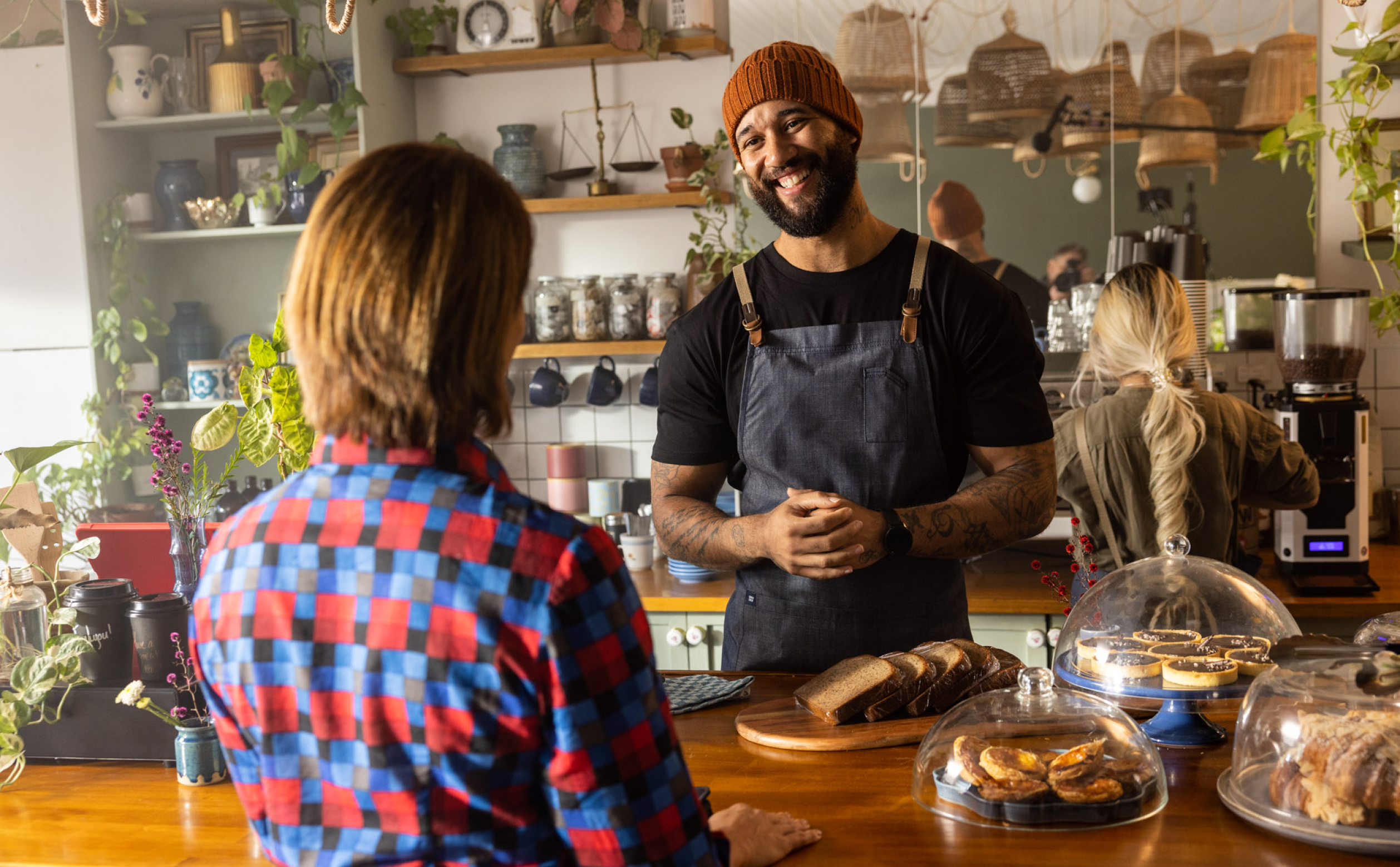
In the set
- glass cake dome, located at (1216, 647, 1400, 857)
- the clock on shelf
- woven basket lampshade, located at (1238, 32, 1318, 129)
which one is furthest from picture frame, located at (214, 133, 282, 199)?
glass cake dome, located at (1216, 647, 1400, 857)

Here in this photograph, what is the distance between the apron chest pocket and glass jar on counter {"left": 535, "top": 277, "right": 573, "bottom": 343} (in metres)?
1.75

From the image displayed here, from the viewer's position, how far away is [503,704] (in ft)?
2.56

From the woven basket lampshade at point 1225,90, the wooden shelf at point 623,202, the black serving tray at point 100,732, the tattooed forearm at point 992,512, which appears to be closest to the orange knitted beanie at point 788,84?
the tattooed forearm at point 992,512

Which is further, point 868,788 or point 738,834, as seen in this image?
point 868,788

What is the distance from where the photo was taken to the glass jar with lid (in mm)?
1672

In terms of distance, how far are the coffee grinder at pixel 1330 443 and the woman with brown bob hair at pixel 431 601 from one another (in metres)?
2.48

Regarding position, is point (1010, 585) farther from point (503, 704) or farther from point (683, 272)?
point (503, 704)

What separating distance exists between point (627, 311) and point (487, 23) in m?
0.94

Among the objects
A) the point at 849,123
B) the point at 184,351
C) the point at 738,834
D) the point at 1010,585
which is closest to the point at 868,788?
the point at 738,834

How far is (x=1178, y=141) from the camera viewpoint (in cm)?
332

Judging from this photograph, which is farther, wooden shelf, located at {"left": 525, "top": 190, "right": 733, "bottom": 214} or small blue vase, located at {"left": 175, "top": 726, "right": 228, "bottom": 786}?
wooden shelf, located at {"left": 525, "top": 190, "right": 733, "bottom": 214}

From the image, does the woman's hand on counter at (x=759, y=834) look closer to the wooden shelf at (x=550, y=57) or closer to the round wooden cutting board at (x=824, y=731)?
the round wooden cutting board at (x=824, y=731)

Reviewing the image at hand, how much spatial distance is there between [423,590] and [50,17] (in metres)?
3.52

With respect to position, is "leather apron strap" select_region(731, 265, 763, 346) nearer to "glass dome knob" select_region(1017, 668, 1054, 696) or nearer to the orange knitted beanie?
the orange knitted beanie
